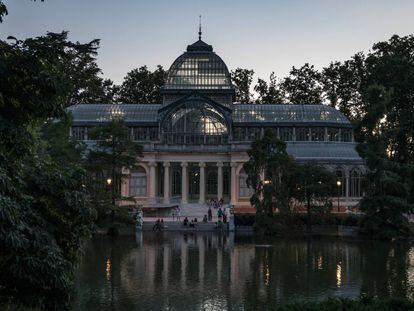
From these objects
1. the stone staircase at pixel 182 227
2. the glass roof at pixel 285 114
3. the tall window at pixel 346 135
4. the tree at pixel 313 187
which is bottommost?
the stone staircase at pixel 182 227

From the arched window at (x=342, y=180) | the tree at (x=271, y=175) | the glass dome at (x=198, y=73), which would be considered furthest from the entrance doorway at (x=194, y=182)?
the tree at (x=271, y=175)

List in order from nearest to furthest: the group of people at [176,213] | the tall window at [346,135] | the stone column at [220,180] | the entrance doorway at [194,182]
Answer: the group of people at [176,213]
the stone column at [220,180]
the tall window at [346,135]
the entrance doorway at [194,182]

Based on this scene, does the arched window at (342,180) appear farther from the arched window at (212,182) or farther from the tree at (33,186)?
the tree at (33,186)

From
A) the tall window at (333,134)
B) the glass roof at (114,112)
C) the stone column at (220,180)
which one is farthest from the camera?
the glass roof at (114,112)

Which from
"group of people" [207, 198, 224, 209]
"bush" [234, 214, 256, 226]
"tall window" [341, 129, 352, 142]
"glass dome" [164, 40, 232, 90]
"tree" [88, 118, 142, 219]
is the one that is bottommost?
"bush" [234, 214, 256, 226]

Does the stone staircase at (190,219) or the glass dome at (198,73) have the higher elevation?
the glass dome at (198,73)

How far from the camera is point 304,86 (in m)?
103

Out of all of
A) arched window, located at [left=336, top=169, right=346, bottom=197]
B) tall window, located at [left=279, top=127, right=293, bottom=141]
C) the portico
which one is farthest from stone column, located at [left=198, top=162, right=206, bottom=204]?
arched window, located at [left=336, top=169, right=346, bottom=197]

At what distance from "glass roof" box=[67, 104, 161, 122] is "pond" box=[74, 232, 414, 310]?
111 ft

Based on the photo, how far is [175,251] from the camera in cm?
4247

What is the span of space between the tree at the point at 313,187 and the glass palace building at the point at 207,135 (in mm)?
14704

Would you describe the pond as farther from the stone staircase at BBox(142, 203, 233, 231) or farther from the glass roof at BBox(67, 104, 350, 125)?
the glass roof at BBox(67, 104, 350, 125)

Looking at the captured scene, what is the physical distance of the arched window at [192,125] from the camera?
78.1 m

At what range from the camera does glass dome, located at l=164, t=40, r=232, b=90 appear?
81938 millimetres
